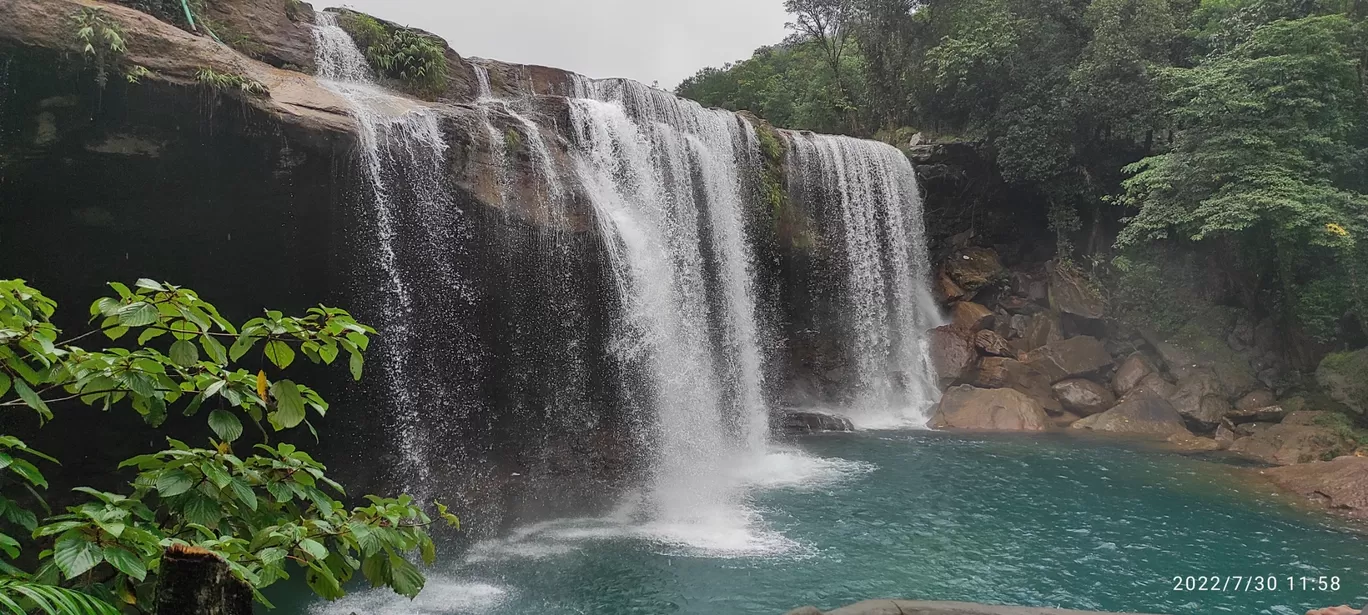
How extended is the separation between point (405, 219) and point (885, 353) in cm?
1294

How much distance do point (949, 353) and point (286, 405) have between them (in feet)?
60.5

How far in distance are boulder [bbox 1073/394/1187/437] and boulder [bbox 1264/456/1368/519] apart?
3.18m

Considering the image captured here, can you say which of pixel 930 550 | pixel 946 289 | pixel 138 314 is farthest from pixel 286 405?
pixel 946 289

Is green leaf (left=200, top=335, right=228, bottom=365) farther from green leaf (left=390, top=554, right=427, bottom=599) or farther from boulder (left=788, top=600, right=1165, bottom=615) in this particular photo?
boulder (left=788, top=600, right=1165, bottom=615)

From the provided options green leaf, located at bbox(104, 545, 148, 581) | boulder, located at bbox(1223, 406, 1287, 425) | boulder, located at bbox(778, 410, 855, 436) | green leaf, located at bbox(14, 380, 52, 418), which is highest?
green leaf, located at bbox(14, 380, 52, 418)

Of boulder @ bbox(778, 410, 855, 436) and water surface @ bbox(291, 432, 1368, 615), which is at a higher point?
boulder @ bbox(778, 410, 855, 436)

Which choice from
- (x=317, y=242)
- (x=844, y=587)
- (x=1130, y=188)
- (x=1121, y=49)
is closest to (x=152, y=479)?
(x=844, y=587)

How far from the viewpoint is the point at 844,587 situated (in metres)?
7.86

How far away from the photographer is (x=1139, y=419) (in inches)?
620

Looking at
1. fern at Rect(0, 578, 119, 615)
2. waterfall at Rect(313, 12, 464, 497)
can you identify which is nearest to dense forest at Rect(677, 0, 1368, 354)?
waterfall at Rect(313, 12, 464, 497)

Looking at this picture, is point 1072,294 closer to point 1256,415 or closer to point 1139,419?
point 1139,419

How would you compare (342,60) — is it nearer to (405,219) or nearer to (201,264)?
(405,219)

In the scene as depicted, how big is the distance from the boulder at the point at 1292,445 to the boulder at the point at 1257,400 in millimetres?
1083

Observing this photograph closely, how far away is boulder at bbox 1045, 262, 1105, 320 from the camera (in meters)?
18.5
